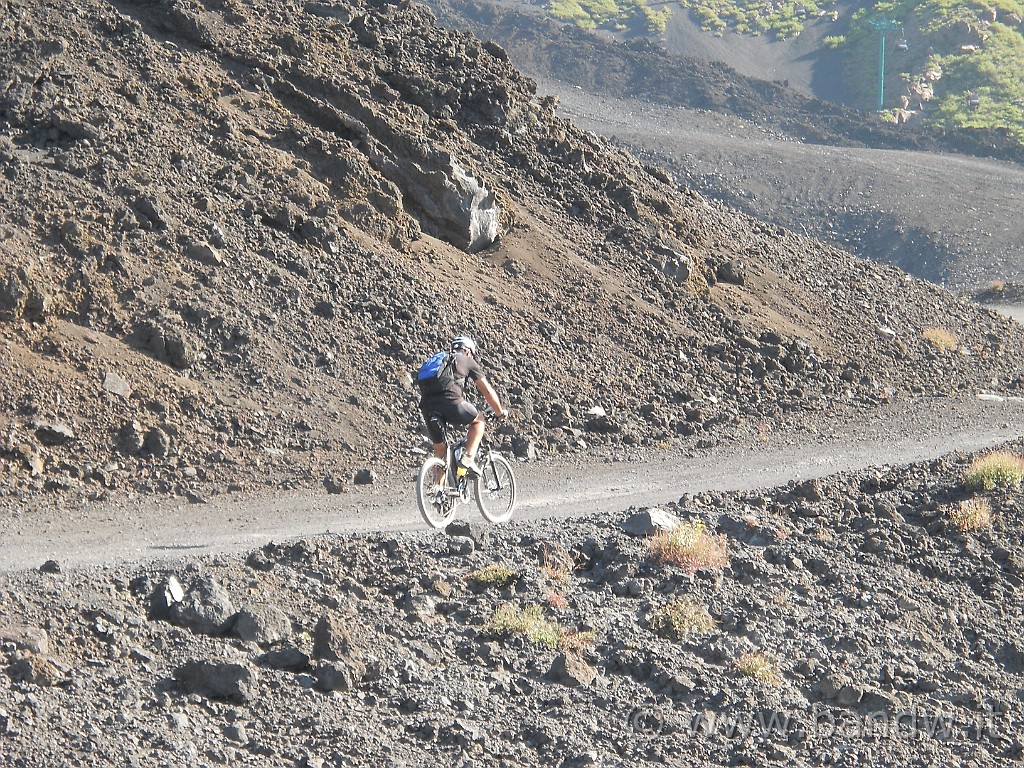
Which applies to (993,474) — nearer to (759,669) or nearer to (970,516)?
(970,516)

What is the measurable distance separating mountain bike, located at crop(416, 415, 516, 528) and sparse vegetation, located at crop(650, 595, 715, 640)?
2247 mm

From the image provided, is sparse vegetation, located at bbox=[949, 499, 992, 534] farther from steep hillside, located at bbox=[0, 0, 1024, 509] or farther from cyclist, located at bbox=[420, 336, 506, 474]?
cyclist, located at bbox=[420, 336, 506, 474]

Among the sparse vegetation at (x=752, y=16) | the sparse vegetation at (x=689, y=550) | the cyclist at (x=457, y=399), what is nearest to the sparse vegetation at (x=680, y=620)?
the sparse vegetation at (x=689, y=550)

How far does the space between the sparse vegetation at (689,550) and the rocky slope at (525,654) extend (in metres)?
0.04

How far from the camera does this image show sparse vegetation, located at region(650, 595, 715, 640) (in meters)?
8.77

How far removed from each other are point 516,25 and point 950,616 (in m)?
47.0

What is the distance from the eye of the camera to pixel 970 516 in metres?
11.6

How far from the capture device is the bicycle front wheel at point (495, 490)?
10695 mm

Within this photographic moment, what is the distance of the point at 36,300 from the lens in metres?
11.7

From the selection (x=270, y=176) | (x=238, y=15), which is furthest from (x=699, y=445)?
(x=238, y=15)

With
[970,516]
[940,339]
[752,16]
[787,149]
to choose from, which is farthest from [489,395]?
[752,16]

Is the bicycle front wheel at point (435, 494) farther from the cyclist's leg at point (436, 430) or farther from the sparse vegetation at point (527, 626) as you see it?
the sparse vegetation at point (527, 626)

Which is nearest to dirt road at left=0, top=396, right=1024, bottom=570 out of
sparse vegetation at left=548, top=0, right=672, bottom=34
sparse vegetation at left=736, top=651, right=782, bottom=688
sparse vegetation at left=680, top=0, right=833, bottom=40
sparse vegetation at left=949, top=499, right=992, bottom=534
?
sparse vegetation at left=949, top=499, right=992, bottom=534

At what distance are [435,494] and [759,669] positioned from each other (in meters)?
3.33
